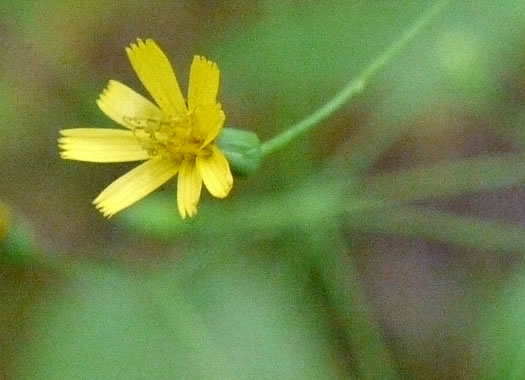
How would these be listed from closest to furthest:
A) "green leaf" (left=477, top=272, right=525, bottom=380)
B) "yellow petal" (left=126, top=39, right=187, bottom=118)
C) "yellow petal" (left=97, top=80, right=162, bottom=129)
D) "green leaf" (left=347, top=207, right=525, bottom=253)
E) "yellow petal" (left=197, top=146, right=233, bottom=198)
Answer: "yellow petal" (left=197, top=146, right=233, bottom=198) < "yellow petal" (left=126, top=39, right=187, bottom=118) < "yellow petal" (left=97, top=80, right=162, bottom=129) < "green leaf" (left=477, top=272, right=525, bottom=380) < "green leaf" (left=347, top=207, right=525, bottom=253)

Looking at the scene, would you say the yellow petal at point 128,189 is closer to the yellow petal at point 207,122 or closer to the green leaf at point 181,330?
the yellow petal at point 207,122

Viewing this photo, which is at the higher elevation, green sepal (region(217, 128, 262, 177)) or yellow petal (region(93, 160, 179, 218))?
green sepal (region(217, 128, 262, 177))

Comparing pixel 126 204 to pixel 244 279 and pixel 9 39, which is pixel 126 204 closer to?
pixel 244 279

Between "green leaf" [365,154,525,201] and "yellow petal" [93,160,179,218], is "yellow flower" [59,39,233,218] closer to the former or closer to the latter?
"yellow petal" [93,160,179,218]

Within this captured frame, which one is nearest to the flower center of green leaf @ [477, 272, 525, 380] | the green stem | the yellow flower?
the yellow flower


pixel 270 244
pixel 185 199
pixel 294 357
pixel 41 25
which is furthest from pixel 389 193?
pixel 41 25

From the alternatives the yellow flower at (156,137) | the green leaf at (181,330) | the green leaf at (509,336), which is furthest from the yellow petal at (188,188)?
the green leaf at (509,336)
